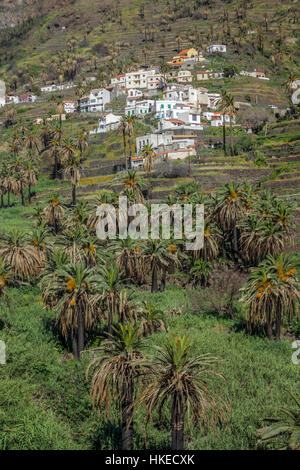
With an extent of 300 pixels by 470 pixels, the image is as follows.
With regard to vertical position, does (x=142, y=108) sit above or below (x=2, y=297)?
above

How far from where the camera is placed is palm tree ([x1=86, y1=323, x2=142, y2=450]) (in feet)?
77.6

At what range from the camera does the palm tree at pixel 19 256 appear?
53.4 m

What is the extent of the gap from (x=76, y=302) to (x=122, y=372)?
16.9m

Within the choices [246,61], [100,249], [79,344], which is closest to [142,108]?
[246,61]

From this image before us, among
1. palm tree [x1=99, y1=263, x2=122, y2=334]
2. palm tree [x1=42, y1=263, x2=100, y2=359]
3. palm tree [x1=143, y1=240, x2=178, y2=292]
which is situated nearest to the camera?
palm tree [x1=99, y1=263, x2=122, y2=334]

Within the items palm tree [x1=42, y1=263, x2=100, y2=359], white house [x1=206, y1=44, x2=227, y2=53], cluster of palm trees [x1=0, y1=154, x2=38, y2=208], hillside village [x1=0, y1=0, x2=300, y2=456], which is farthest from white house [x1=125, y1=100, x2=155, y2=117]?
palm tree [x1=42, y1=263, x2=100, y2=359]

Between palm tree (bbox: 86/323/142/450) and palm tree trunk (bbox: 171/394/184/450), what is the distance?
2.43 m

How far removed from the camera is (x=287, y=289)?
4116cm

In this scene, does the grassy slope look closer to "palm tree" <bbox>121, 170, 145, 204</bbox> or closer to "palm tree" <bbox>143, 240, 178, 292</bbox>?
"palm tree" <bbox>143, 240, 178, 292</bbox>

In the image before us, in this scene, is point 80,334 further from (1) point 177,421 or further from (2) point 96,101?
(2) point 96,101

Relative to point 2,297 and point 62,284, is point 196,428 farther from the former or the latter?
point 2,297

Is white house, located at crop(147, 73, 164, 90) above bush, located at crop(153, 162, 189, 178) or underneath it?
above

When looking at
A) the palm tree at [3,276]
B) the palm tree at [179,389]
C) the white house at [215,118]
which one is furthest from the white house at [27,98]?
the palm tree at [179,389]

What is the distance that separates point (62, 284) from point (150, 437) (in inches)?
652
